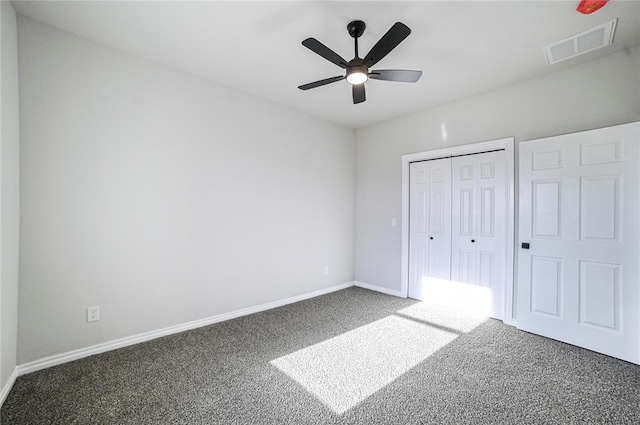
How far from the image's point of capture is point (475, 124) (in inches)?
138

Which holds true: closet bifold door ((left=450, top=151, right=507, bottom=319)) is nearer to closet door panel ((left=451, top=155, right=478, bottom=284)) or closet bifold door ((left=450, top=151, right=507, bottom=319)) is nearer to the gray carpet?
closet door panel ((left=451, top=155, right=478, bottom=284))

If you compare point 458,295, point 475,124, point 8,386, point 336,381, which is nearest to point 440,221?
point 458,295

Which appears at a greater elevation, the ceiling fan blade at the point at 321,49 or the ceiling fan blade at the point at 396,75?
the ceiling fan blade at the point at 321,49

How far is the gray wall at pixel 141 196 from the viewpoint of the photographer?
2.24m

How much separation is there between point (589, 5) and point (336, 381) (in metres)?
3.20

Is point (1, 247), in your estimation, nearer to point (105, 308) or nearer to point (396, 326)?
point (105, 308)

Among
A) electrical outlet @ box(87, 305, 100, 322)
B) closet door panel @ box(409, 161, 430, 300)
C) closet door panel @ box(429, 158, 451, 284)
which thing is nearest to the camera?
electrical outlet @ box(87, 305, 100, 322)

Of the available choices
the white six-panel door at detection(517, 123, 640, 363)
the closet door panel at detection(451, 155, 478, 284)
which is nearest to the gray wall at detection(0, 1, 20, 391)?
the closet door panel at detection(451, 155, 478, 284)

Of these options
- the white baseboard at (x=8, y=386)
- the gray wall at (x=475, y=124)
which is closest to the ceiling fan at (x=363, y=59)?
the gray wall at (x=475, y=124)

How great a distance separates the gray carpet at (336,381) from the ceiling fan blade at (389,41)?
7.86 ft

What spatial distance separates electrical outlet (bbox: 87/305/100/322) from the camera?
2.44m

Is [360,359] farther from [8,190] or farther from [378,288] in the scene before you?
[8,190]

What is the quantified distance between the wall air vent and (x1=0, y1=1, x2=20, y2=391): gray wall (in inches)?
166

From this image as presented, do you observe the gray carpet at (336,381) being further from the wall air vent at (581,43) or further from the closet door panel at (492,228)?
the wall air vent at (581,43)
